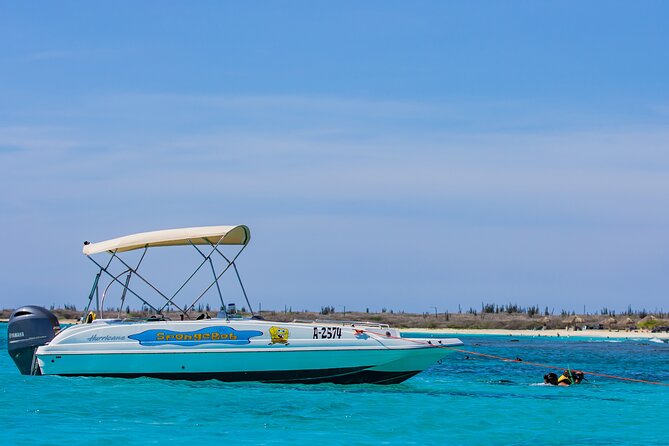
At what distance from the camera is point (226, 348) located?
86.7ft

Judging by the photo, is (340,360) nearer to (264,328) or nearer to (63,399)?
(264,328)

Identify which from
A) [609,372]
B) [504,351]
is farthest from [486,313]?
[609,372]

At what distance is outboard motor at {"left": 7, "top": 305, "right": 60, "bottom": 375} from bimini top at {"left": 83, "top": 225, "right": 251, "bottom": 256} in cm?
216

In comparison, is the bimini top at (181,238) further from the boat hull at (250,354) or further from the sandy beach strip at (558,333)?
the sandy beach strip at (558,333)

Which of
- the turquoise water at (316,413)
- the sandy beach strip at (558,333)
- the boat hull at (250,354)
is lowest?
the turquoise water at (316,413)

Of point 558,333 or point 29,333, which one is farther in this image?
point 558,333

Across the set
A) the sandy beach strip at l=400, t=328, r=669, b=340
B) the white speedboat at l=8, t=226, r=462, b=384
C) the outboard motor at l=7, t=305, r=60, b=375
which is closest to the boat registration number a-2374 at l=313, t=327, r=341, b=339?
the white speedboat at l=8, t=226, r=462, b=384

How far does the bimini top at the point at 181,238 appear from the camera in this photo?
1075 inches

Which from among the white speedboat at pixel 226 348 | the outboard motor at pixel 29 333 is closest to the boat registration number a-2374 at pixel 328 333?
the white speedboat at pixel 226 348

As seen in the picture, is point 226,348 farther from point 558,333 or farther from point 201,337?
point 558,333

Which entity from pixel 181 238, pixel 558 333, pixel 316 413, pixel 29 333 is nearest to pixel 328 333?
pixel 316 413

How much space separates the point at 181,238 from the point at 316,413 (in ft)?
22.9

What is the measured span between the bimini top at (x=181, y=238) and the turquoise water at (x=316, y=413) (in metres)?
3.65

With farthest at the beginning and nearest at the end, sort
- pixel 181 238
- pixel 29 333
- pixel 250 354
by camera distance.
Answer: pixel 29 333, pixel 181 238, pixel 250 354
